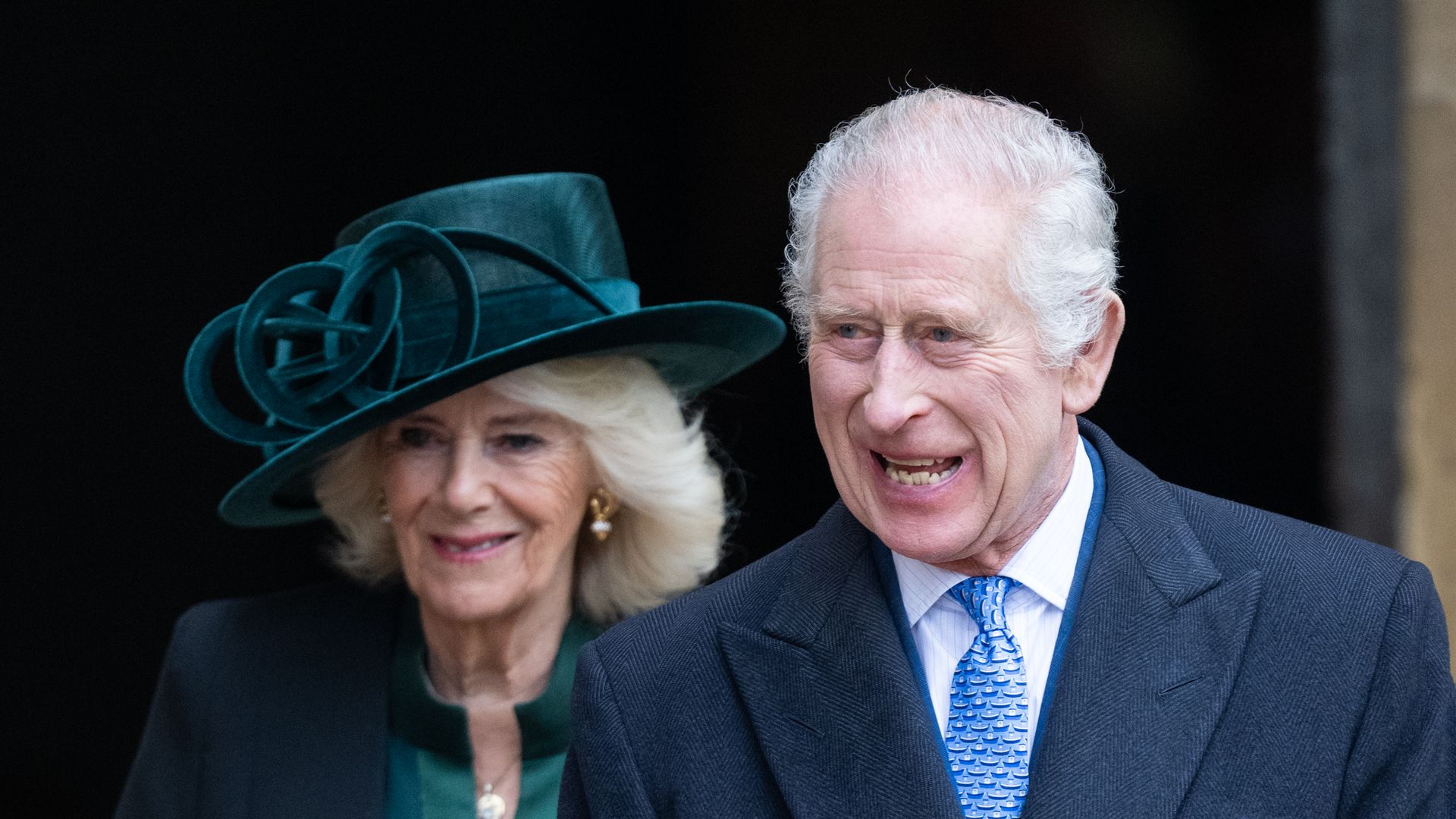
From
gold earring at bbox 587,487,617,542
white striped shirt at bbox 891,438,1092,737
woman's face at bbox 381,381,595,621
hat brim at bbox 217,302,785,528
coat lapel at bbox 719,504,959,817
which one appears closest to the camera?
coat lapel at bbox 719,504,959,817

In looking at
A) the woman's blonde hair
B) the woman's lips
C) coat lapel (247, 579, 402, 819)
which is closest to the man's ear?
the woman's blonde hair

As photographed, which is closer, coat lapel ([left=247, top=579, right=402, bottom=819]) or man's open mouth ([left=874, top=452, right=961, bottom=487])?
man's open mouth ([left=874, top=452, right=961, bottom=487])

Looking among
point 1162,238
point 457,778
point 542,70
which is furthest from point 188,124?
point 1162,238

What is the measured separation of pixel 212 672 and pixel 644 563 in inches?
34.0

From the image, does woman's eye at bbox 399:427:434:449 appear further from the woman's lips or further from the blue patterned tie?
the blue patterned tie

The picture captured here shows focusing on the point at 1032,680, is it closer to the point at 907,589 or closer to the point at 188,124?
the point at 907,589

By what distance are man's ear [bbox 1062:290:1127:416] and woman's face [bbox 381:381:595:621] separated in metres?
1.17

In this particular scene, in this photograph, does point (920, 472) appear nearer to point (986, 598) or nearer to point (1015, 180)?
point (986, 598)

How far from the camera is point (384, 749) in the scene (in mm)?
3104

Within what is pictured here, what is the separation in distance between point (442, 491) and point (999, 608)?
119 cm

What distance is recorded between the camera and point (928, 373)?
209cm

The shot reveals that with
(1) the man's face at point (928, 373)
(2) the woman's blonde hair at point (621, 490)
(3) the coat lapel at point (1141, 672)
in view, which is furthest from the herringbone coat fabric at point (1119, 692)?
(2) the woman's blonde hair at point (621, 490)

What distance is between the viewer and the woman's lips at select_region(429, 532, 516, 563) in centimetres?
304

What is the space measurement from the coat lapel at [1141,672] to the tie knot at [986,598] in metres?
0.11
